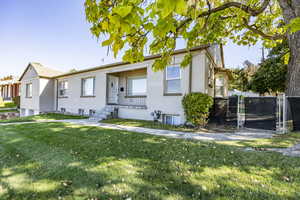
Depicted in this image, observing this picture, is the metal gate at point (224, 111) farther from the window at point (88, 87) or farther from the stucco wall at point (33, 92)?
the stucco wall at point (33, 92)

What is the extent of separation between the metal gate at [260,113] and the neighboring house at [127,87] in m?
2.21

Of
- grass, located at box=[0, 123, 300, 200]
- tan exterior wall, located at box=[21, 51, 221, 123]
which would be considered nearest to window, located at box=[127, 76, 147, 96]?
tan exterior wall, located at box=[21, 51, 221, 123]

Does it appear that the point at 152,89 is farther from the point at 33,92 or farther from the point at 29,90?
the point at 29,90

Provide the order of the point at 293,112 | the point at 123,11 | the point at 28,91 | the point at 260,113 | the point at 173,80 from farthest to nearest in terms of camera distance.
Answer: the point at 28,91
the point at 173,80
the point at 260,113
the point at 293,112
the point at 123,11

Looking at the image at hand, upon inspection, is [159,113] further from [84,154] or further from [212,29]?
[84,154]

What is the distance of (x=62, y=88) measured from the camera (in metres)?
16.1

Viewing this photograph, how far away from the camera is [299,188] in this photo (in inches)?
93.5

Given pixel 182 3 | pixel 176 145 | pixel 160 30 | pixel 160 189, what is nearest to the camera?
pixel 182 3

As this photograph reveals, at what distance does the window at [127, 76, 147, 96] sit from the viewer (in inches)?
468

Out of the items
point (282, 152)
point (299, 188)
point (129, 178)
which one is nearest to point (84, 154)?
point (129, 178)

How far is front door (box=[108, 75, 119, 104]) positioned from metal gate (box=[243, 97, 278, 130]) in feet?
30.4

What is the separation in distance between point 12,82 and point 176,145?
1368 inches

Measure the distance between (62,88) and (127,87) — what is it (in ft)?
26.0

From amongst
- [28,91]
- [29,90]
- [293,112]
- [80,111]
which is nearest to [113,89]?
[80,111]
